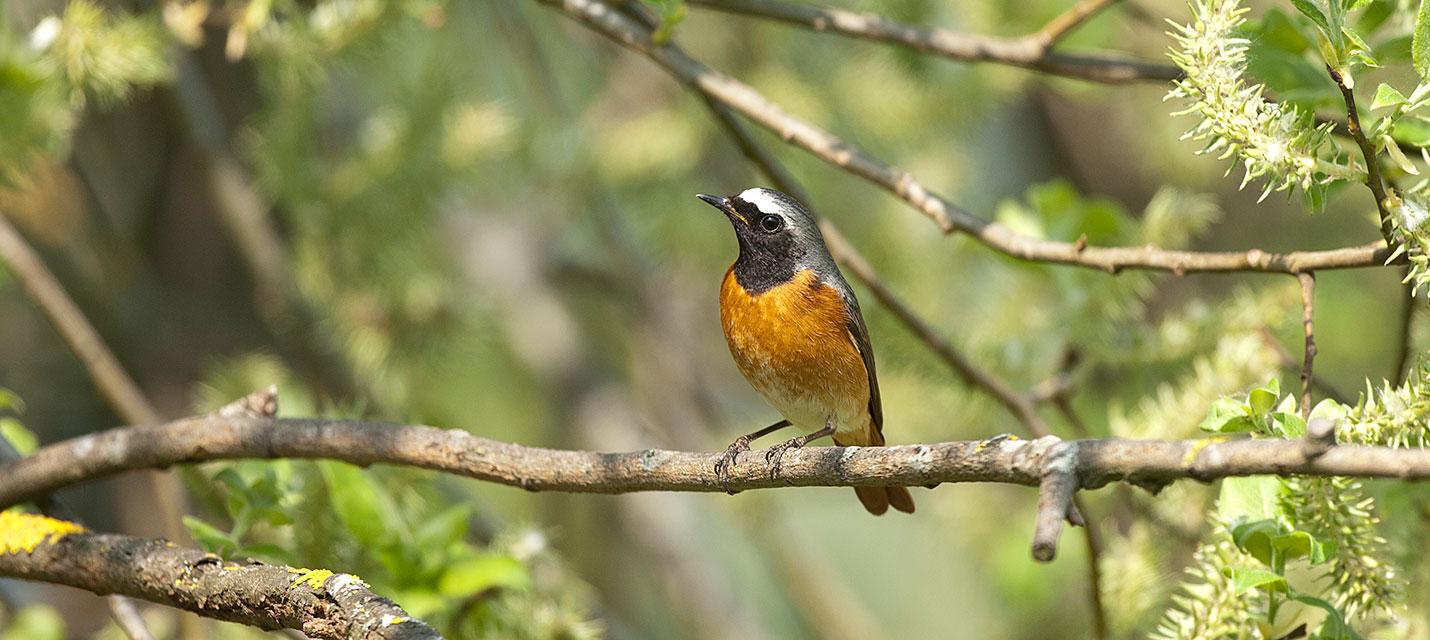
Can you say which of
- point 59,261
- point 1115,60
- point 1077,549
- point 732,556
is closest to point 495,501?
point 732,556

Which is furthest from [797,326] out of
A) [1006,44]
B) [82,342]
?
[82,342]

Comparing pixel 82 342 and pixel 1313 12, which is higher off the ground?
pixel 82 342

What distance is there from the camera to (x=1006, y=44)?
3088 millimetres

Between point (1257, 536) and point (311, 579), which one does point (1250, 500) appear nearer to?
point (1257, 536)

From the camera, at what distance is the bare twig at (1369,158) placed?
6.41 feet

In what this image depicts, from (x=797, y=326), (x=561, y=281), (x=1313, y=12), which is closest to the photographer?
(x=1313, y=12)

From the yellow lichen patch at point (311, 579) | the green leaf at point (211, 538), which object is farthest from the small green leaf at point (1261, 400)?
the green leaf at point (211, 538)

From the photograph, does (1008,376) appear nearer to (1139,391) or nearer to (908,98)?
(1139,391)

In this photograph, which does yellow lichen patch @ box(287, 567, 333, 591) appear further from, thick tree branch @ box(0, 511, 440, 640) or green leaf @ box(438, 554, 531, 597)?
green leaf @ box(438, 554, 531, 597)

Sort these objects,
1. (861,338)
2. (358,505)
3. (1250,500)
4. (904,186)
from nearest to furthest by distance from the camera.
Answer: (1250,500)
(358,505)
(904,186)
(861,338)

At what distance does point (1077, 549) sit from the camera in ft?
14.7

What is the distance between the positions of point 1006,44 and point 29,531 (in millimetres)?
2385

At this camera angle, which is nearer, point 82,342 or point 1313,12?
point 1313,12

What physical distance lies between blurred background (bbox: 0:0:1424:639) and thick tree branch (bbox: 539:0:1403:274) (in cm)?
75
